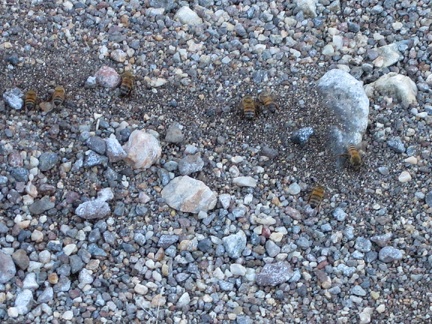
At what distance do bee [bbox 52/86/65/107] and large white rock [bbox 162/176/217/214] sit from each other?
3.64 feet

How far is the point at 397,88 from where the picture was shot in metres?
7.21

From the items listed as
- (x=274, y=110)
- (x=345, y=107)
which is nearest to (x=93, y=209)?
(x=274, y=110)

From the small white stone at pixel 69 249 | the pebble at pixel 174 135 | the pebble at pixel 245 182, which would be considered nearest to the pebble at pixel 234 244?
the pebble at pixel 245 182

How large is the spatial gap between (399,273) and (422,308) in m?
0.30

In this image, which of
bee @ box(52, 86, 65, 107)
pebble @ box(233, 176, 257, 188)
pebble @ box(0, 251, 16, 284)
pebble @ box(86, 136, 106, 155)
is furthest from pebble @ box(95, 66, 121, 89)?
pebble @ box(0, 251, 16, 284)

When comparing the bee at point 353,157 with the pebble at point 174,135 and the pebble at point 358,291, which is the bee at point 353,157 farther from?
the pebble at point 174,135

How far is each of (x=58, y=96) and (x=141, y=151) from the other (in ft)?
2.72

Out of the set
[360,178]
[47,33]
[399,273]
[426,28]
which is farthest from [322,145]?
[47,33]

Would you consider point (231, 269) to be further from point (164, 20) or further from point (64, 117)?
point (164, 20)

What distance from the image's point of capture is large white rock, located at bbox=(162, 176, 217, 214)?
631cm

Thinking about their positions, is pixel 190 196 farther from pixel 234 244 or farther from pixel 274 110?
pixel 274 110

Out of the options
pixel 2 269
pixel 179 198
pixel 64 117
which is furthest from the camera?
pixel 64 117

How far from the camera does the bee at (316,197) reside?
6.45 meters

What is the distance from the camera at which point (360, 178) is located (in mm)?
6727
